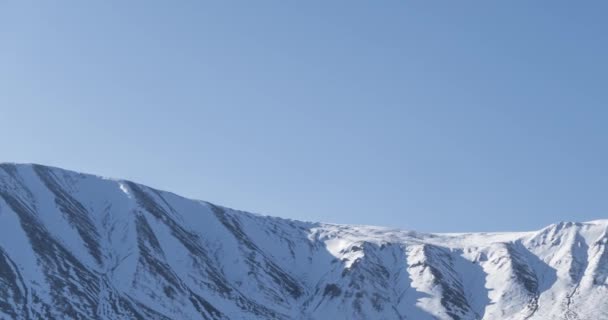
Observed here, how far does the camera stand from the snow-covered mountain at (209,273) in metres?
155

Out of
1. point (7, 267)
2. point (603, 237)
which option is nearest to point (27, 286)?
point (7, 267)

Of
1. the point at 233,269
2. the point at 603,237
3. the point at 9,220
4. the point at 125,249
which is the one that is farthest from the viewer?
the point at 603,237

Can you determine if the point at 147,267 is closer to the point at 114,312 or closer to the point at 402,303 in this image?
the point at 114,312

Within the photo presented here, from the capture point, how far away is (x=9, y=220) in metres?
163

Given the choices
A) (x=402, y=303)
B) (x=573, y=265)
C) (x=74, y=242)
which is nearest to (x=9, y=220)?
(x=74, y=242)

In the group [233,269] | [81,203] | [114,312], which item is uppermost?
[81,203]

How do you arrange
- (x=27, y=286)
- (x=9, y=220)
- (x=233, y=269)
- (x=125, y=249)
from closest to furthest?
1. (x=27, y=286)
2. (x=9, y=220)
3. (x=125, y=249)
4. (x=233, y=269)

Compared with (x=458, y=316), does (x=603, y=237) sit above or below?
above

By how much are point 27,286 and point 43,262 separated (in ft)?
29.8

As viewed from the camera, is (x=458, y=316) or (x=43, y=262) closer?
(x=43, y=262)

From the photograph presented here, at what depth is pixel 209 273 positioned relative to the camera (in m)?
178

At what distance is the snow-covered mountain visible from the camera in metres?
155

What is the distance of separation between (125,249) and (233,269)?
23526 mm

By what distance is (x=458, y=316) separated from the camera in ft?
571
